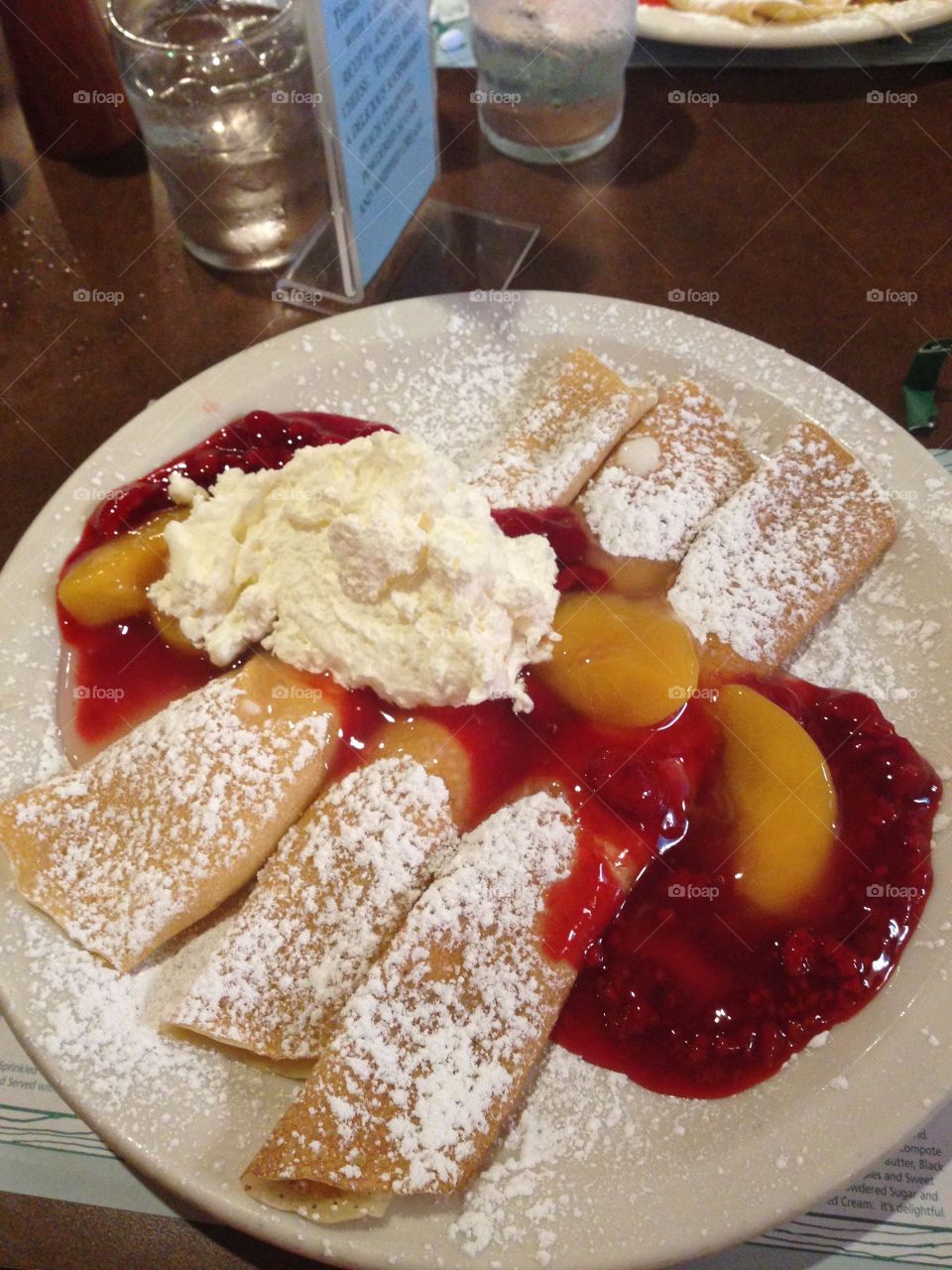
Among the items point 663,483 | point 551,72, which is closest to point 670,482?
point 663,483

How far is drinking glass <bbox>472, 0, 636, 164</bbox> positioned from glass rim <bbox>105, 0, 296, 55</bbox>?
59 cm

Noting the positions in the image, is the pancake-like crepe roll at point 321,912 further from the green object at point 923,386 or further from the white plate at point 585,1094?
the green object at point 923,386

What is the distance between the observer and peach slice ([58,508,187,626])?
1.88 meters

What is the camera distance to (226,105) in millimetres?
2357

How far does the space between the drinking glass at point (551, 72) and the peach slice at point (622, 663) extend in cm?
168

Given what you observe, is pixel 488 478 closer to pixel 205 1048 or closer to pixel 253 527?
pixel 253 527

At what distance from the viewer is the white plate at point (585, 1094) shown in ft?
4.26

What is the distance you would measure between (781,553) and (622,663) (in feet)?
1.43

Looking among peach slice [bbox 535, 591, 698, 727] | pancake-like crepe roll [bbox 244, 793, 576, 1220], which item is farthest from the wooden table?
pancake-like crepe roll [bbox 244, 793, 576, 1220]

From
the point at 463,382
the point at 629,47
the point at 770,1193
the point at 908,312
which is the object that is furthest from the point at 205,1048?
the point at 629,47

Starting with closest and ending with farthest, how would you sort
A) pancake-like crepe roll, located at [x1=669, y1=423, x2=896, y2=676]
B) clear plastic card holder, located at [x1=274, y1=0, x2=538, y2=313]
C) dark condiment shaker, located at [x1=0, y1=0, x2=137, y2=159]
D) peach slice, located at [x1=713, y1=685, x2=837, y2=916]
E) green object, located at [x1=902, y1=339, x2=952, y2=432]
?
peach slice, located at [x1=713, y1=685, x2=837, y2=916]
pancake-like crepe roll, located at [x1=669, y1=423, x2=896, y2=676]
clear plastic card holder, located at [x1=274, y1=0, x2=538, y2=313]
green object, located at [x1=902, y1=339, x2=952, y2=432]
dark condiment shaker, located at [x1=0, y1=0, x2=137, y2=159]

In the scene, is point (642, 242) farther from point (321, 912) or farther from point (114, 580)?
point (321, 912)

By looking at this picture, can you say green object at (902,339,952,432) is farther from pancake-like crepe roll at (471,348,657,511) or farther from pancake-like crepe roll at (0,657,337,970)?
pancake-like crepe roll at (0,657,337,970)

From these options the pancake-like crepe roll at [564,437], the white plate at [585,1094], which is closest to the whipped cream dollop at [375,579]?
the pancake-like crepe roll at [564,437]
